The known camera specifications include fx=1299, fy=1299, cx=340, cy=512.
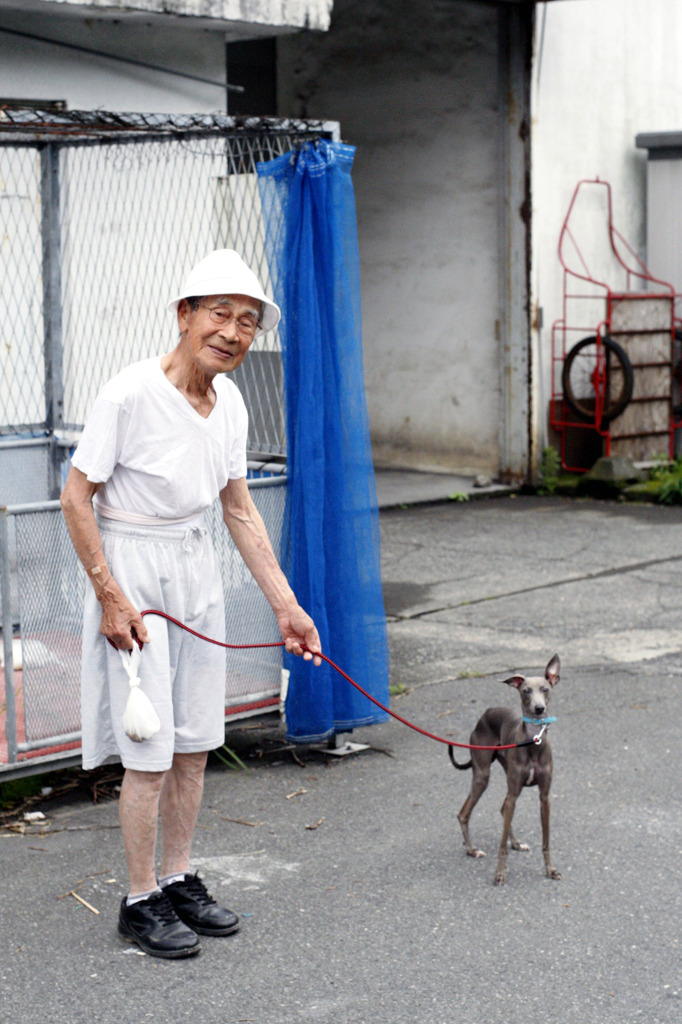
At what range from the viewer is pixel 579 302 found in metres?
12.9

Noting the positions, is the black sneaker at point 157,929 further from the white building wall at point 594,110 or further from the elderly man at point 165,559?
the white building wall at point 594,110

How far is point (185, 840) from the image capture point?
3865mm

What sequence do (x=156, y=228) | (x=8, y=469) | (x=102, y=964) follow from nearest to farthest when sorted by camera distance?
1. (x=102, y=964)
2. (x=8, y=469)
3. (x=156, y=228)

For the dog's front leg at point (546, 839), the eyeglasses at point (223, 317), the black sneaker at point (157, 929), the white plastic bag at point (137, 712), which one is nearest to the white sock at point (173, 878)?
the black sneaker at point (157, 929)

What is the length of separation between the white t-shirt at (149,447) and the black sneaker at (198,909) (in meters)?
1.12

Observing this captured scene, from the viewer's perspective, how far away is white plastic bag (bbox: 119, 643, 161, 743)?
11.5 ft

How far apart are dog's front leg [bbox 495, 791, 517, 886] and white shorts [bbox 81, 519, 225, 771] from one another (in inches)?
37.6

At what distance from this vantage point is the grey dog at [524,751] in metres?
4.00

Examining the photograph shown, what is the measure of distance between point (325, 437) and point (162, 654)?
5.54 feet

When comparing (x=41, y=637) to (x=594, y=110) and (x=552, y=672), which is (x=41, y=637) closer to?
(x=552, y=672)

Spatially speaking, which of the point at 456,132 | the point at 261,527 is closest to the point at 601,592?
the point at 261,527

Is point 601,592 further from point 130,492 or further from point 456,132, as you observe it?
point 456,132

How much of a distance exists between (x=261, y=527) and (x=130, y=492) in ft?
1.67

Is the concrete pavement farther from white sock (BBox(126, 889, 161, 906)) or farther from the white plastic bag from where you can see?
the white plastic bag
